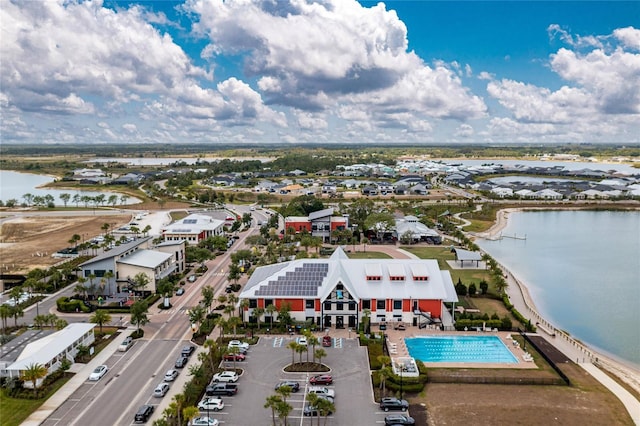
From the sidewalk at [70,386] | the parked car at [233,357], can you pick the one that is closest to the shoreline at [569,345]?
the parked car at [233,357]

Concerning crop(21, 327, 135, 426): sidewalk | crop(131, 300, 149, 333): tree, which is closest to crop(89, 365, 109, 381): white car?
crop(21, 327, 135, 426): sidewalk

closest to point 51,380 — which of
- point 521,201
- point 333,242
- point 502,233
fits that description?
point 333,242

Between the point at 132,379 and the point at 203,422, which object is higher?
the point at 203,422

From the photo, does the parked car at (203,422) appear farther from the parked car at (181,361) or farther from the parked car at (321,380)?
the parked car at (181,361)

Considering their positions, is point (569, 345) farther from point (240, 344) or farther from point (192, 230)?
point (192, 230)

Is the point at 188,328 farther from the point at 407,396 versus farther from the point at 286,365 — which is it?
the point at 407,396

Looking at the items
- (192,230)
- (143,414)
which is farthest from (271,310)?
(192,230)
